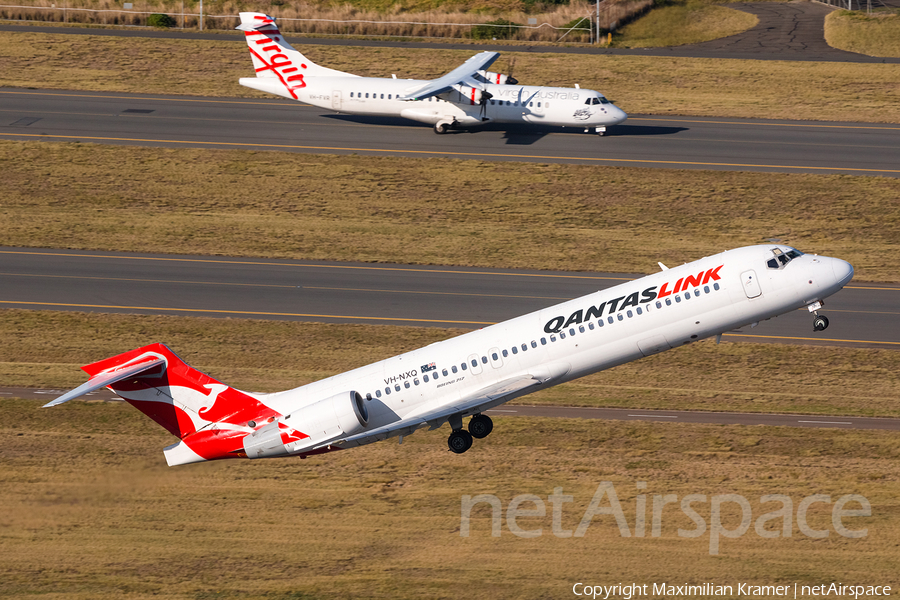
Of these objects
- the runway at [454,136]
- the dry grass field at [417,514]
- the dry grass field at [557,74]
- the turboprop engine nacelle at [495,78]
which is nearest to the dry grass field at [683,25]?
the dry grass field at [557,74]

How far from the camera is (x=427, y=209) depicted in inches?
2778

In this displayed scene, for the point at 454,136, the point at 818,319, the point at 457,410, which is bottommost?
the point at 457,410

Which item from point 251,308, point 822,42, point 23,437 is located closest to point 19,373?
point 23,437

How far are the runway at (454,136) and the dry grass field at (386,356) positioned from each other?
77.0 ft

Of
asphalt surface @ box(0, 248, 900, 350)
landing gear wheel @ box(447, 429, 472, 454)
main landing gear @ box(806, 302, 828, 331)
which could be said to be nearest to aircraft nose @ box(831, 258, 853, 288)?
main landing gear @ box(806, 302, 828, 331)

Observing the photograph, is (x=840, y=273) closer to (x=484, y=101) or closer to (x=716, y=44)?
(x=484, y=101)

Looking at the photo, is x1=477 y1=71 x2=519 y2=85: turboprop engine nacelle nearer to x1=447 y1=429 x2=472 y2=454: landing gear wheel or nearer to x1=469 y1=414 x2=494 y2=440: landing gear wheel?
x1=469 y1=414 x2=494 y2=440: landing gear wheel

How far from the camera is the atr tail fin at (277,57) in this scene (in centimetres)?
7975

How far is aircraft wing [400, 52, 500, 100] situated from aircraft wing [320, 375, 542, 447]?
41.4 metres

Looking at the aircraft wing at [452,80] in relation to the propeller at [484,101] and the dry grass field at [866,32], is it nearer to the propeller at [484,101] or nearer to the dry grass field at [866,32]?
the propeller at [484,101]

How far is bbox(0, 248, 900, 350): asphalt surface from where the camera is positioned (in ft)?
189

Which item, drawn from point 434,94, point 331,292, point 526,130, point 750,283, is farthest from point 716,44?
point 750,283

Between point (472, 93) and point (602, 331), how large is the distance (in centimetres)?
4313

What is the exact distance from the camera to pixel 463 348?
37031 mm
